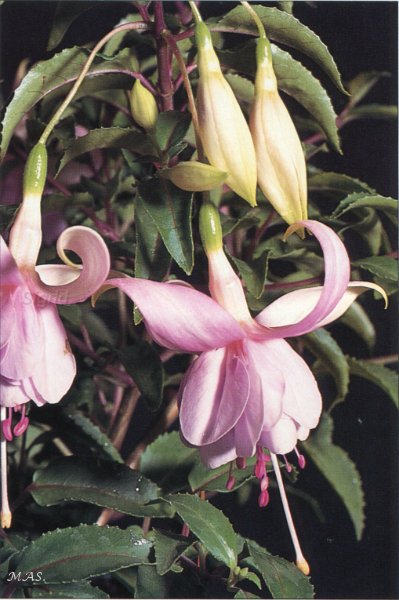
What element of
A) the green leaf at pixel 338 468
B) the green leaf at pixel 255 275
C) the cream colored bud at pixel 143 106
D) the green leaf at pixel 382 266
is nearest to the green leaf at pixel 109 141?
the cream colored bud at pixel 143 106

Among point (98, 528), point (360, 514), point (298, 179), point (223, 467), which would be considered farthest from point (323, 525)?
point (298, 179)

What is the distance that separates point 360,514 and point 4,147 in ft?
1.64

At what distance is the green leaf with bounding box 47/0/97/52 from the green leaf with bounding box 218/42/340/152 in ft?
0.43

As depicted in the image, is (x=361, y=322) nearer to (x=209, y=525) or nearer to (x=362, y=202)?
(x=362, y=202)

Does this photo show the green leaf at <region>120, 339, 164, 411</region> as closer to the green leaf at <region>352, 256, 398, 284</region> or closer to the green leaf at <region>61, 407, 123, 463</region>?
the green leaf at <region>61, 407, 123, 463</region>

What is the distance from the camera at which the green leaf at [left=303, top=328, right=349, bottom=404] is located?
735mm

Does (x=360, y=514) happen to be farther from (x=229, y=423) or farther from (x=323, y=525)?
(x=229, y=423)

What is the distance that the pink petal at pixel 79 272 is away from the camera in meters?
0.48

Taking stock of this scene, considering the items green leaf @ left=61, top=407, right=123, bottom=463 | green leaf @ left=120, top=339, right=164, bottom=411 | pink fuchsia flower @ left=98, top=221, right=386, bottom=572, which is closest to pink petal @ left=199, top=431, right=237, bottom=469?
pink fuchsia flower @ left=98, top=221, right=386, bottom=572

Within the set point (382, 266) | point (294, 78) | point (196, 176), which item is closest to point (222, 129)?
point (196, 176)

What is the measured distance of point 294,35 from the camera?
625 mm

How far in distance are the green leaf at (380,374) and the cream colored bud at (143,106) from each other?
0.32 m

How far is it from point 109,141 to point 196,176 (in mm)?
131

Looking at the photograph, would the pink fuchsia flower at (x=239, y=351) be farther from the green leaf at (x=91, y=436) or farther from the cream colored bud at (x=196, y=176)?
the green leaf at (x=91, y=436)
